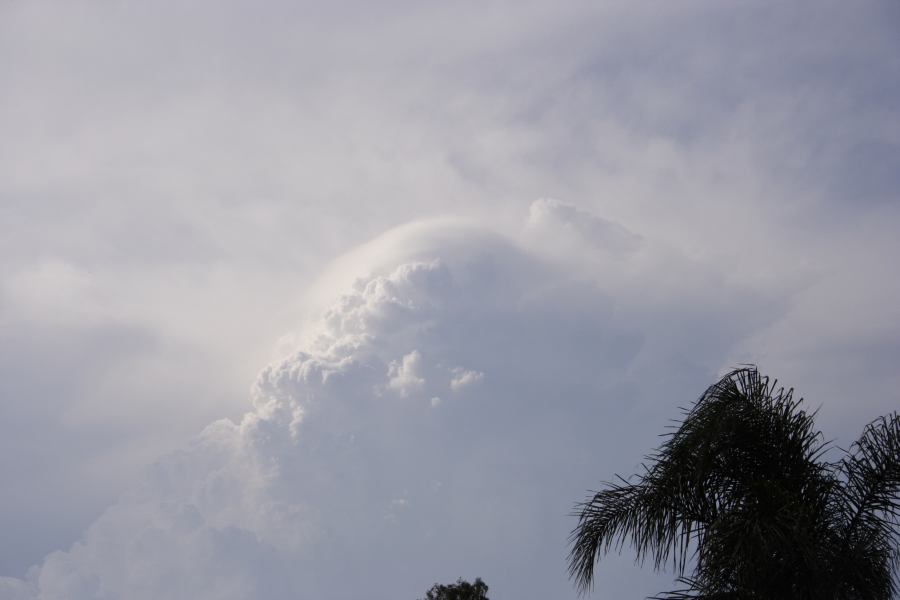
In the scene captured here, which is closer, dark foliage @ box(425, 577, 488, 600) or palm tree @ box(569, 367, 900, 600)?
palm tree @ box(569, 367, 900, 600)

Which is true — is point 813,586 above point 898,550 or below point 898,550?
below

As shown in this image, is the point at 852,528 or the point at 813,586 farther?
the point at 852,528

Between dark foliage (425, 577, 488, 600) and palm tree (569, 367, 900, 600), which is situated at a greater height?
dark foliage (425, 577, 488, 600)


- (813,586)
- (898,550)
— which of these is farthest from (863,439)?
(813,586)

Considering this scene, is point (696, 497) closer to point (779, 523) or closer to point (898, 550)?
point (779, 523)

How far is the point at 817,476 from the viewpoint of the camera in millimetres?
8836

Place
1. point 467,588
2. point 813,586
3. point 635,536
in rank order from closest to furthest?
point 813,586, point 635,536, point 467,588

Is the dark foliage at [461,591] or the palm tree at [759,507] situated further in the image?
the dark foliage at [461,591]

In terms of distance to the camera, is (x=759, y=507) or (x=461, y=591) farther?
(x=461, y=591)

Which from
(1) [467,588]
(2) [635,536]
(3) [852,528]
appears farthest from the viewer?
(1) [467,588]

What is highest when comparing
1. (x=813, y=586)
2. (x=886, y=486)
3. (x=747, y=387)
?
(x=747, y=387)

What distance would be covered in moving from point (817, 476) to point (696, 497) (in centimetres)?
125

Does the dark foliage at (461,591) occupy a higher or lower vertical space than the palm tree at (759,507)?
higher

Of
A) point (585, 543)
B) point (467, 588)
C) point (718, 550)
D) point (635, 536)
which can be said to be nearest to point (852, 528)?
point (718, 550)
